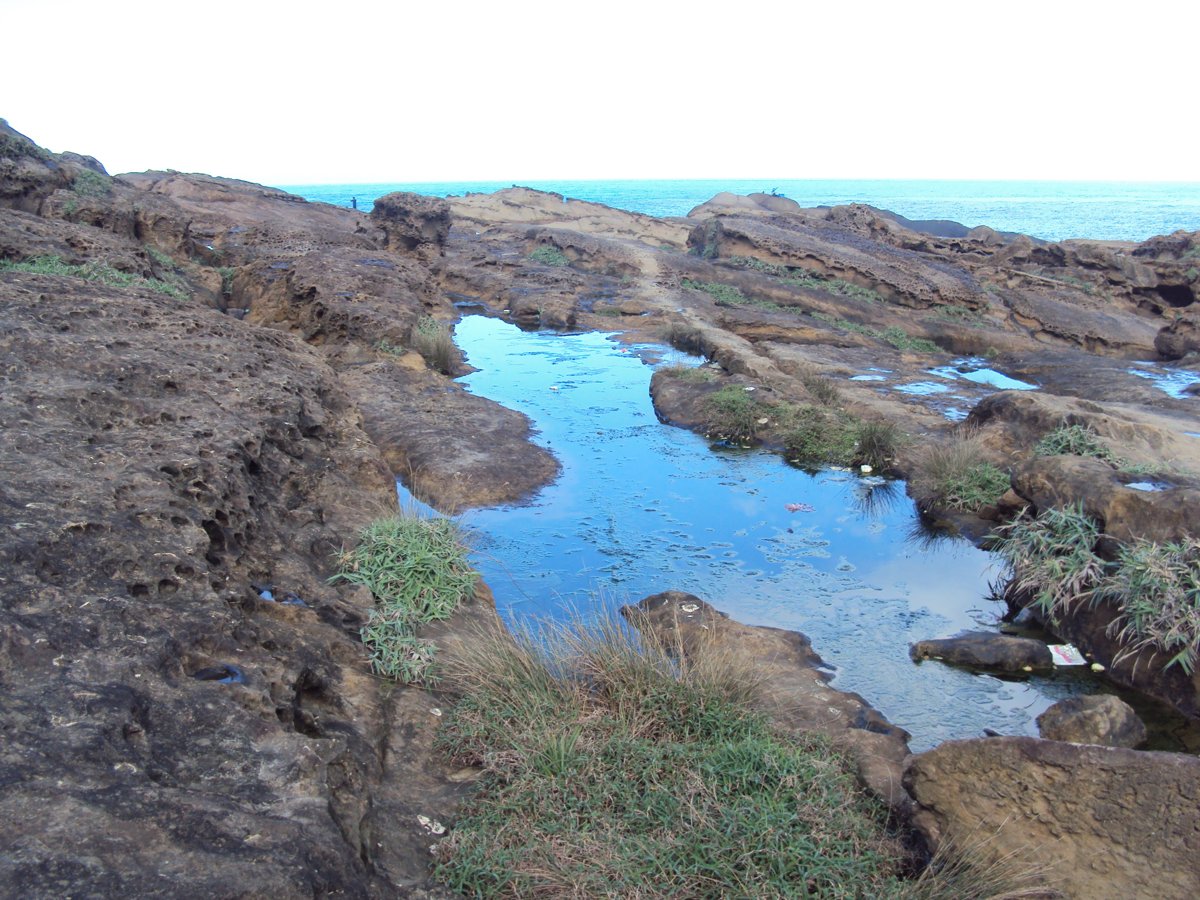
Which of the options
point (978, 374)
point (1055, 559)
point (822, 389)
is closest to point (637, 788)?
point (1055, 559)

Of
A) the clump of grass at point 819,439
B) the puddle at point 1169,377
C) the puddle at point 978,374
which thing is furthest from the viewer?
the puddle at point 978,374

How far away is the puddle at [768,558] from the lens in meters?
5.95

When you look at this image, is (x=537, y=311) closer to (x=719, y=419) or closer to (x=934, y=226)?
(x=719, y=419)

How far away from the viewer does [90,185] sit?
47.3ft

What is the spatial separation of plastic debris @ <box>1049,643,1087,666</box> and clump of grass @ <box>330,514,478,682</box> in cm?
404

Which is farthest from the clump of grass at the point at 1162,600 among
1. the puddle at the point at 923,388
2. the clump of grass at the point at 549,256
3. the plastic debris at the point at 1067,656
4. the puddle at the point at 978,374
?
the clump of grass at the point at 549,256

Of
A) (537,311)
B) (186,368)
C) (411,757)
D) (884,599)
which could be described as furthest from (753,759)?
(537,311)

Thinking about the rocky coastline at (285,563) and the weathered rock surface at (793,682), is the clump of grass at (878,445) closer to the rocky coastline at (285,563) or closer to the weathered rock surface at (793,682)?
the rocky coastline at (285,563)

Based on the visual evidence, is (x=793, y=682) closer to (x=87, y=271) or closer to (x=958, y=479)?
(x=958, y=479)

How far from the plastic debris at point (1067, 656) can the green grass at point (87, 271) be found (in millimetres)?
8206

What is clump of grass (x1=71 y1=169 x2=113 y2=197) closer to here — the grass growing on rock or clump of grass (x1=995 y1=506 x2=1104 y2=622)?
clump of grass (x1=995 y1=506 x2=1104 y2=622)

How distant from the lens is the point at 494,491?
28.6 ft

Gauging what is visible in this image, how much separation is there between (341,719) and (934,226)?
5819cm

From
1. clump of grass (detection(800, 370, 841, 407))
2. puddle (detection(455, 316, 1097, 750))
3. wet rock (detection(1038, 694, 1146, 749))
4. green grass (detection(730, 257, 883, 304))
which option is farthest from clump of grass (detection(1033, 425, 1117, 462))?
green grass (detection(730, 257, 883, 304))
